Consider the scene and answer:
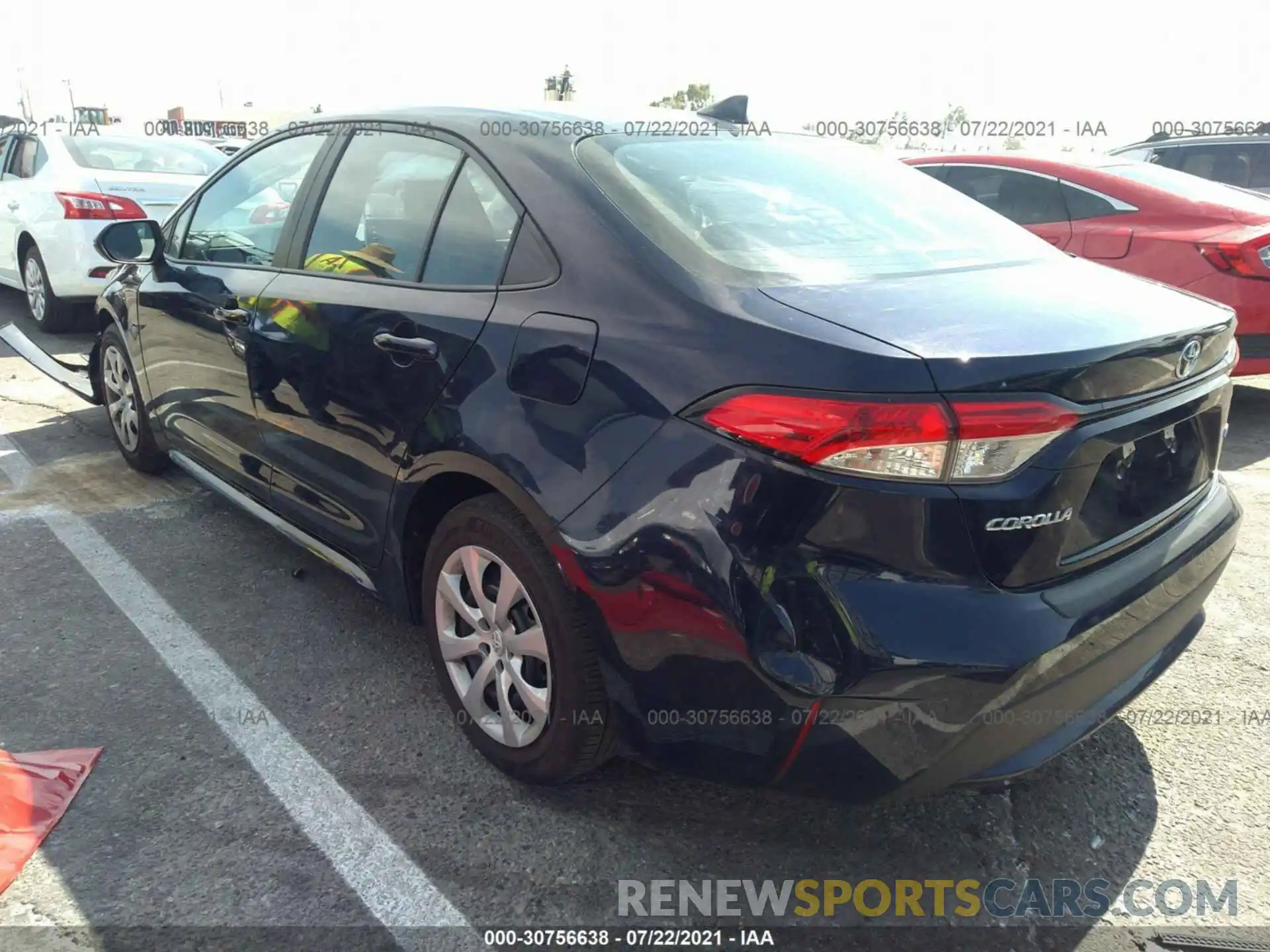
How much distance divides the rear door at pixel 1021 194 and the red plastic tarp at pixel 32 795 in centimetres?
543

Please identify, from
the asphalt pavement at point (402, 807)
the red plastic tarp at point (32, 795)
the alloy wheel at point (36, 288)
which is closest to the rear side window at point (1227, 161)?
the asphalt pavement at point (402, 807)

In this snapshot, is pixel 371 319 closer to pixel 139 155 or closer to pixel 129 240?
pixel 129 240

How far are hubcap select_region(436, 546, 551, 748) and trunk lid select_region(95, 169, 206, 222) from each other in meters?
5.85

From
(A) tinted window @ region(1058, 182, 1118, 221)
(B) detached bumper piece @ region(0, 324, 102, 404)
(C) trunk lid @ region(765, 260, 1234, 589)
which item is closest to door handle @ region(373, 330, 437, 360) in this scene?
(C) trunk lid @ region(765, 260, 1234, 589)

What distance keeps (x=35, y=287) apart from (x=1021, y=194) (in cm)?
748

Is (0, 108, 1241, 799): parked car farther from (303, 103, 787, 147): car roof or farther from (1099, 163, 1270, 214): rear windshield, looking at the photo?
(1099, 163, 1270, 214): rear windshield

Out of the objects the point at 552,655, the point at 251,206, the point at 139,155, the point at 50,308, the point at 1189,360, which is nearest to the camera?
the point at 1189,360

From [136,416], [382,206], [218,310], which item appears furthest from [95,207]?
[382,206]

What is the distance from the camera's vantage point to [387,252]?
268 centimetres

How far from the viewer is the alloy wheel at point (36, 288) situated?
750cm

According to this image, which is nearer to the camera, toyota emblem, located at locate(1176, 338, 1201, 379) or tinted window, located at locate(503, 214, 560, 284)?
toyota emblem, located at locate(1176, 338, 1201, 379)

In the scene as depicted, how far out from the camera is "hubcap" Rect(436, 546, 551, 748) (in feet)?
7.39

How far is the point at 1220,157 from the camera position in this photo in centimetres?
955

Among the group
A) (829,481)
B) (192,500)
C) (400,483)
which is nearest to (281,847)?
(400,483)
